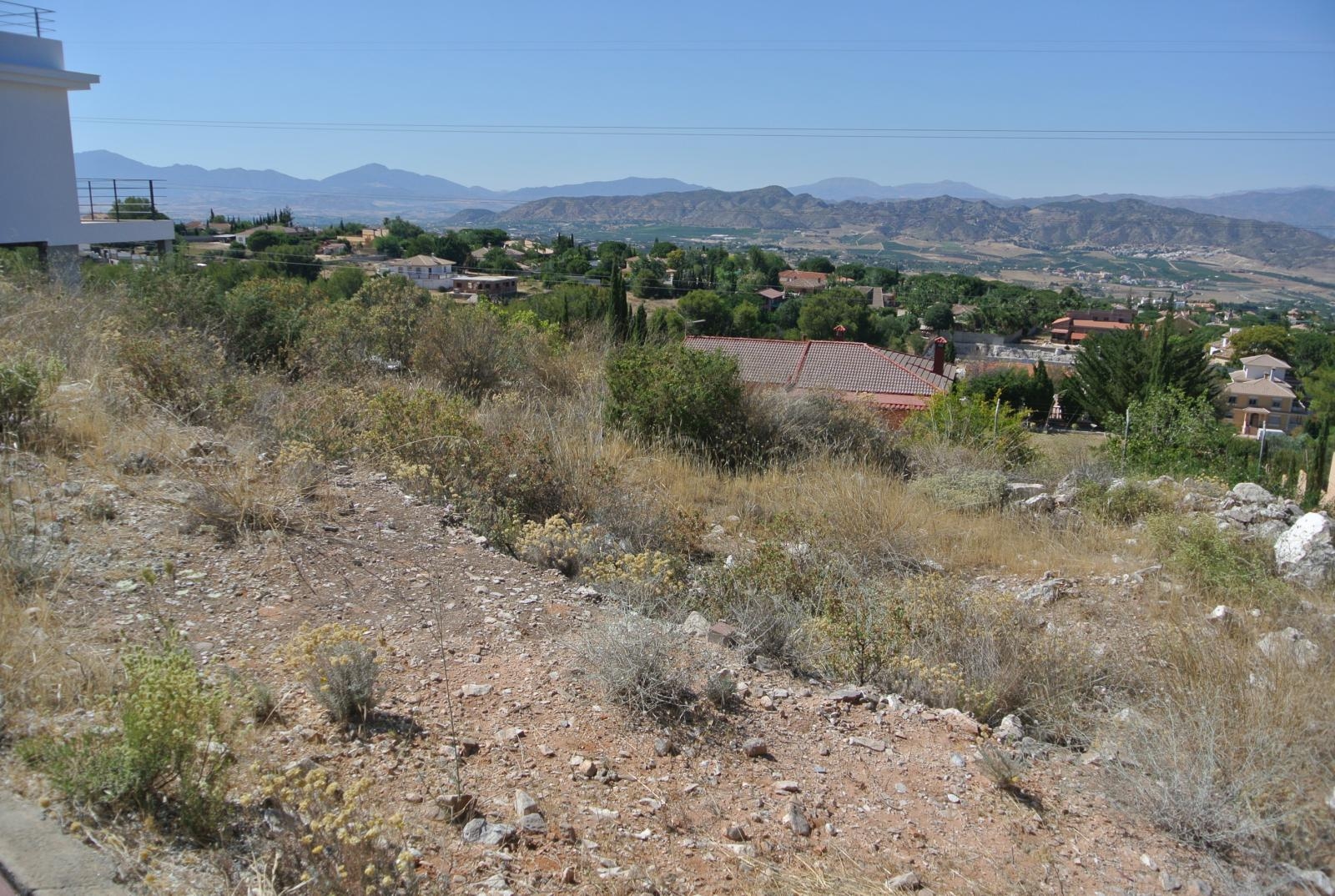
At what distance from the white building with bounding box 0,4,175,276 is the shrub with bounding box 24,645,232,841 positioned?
11.9 metres

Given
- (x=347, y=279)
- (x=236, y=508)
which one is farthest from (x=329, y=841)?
(x=347, y=279)

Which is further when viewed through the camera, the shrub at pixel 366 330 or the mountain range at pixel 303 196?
the mountain range at pixel 303 196

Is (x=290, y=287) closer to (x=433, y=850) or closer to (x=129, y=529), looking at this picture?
(x=129, y=529)

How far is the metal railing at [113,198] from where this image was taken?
14.5 meters

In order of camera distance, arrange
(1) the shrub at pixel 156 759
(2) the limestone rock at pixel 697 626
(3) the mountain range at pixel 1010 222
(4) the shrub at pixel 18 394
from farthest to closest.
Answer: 1. (3) the mountain range at pixel 1010 222
2. (4) the shrub at pixel 18 394
3. (2) the limestone rock at pixel 697 626
4. (1) the shrub at pixel 156 759

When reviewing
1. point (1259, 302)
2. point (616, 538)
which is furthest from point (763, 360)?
point (1259, 302)

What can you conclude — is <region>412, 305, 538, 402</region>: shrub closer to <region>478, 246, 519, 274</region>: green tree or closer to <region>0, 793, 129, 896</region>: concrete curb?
<region>0, 793, 129, 896</region>: concrete curb

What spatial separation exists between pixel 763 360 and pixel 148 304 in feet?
53.9

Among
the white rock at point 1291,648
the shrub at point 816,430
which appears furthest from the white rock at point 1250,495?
the white rock at point 1291,648

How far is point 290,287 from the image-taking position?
33.9 ft

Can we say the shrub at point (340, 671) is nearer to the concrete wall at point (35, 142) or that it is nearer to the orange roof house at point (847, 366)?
the concrete wall at point (35, 142)

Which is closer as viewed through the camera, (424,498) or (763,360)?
(424,498)

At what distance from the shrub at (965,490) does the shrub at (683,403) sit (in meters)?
1.68

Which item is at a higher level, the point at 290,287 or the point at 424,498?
the point at 290,287
